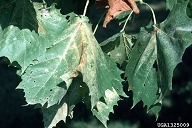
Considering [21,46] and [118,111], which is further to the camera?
[118,111]

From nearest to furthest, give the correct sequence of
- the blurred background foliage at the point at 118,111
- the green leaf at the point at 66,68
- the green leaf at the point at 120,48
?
the green leaf at the point at 66,68 < the green leaf at the point at 120,48 < the blurred background foliage at the point at 118,111

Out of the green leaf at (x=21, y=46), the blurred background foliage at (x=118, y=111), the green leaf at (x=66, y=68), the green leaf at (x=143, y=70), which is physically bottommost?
the blurred background foliage at (x=118, y=111)

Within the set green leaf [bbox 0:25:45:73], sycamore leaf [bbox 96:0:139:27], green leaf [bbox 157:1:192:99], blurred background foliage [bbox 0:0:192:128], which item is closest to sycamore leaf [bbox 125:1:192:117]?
green leaf [bbox 157:1:192:99]

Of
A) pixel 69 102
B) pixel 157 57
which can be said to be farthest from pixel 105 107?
pixel 157 57

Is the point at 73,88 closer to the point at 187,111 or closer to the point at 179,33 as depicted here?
the point at 179,33

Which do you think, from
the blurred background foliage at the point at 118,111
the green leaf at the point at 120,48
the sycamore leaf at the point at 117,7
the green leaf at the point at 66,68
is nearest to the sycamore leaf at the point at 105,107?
the green leaf at the point at 66,68

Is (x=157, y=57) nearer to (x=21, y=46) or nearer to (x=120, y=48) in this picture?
(x=120, y=48)

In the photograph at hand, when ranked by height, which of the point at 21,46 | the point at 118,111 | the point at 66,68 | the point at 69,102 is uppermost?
the point at 21,46

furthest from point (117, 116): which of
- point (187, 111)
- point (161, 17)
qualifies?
point (161, 17)

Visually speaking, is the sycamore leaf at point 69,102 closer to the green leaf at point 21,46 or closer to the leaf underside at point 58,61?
the leaf underside at point 58,61
